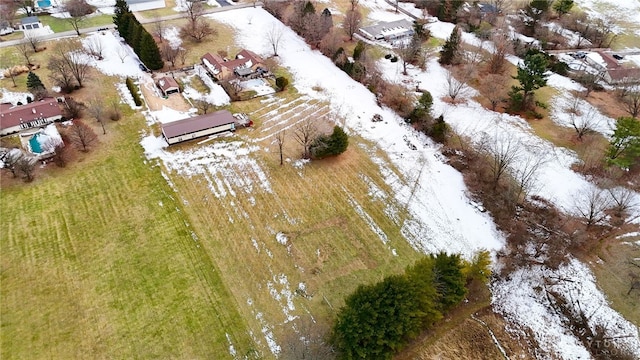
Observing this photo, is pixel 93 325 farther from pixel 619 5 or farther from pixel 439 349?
pixel 619 5

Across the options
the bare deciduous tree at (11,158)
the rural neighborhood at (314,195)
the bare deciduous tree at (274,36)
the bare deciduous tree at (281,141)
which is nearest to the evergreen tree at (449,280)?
the rural neighborhood at (314,195)

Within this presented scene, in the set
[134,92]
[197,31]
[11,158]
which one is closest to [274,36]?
[197,31]

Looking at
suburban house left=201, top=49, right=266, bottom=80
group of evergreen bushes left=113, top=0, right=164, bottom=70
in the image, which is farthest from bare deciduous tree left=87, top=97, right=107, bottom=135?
suburban house left=201, top=49, right=266, bottom=80

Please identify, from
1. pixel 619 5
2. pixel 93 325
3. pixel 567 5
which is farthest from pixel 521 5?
pixel 93 325

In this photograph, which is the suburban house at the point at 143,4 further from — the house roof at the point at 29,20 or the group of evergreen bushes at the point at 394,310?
the group of evergreen bushes at the point at 394,310

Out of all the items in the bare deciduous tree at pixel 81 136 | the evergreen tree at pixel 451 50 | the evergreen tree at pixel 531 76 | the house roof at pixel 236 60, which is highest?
the evergreen tree at pixel 531 76

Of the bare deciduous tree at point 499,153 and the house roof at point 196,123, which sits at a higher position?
the bare deciduous tree at point 499,153

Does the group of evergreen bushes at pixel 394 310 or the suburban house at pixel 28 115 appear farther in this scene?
the suburban house at pixel 28 115
